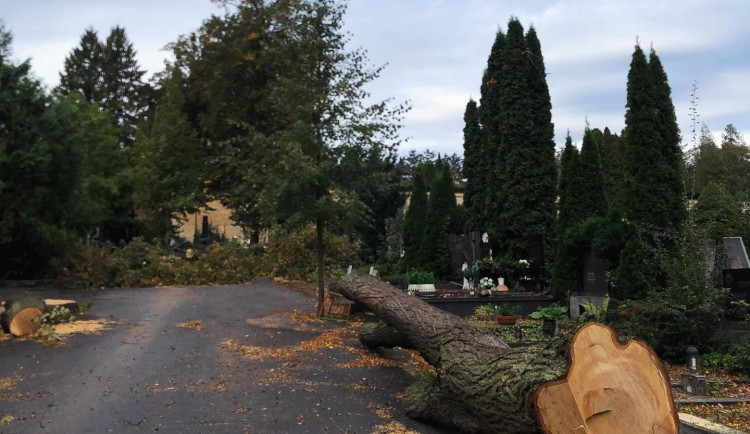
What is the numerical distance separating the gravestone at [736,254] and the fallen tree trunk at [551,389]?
632 cm

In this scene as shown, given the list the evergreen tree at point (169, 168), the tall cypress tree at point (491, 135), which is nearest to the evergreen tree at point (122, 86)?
the evergreen tree at point (169, 168)

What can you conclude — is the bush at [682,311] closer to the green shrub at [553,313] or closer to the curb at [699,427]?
the curb at [699,427]

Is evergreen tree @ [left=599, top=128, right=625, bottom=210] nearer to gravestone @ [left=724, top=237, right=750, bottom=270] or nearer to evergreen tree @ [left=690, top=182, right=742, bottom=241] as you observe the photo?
evergreen tree @ [left=690, top=182, right=742, bottom=241]

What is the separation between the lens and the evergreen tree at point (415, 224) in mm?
23383

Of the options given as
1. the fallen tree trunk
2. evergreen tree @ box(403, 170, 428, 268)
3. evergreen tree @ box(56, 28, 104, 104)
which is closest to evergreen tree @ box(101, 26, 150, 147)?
evergreen tree @ box(56, 28, 104, 104)

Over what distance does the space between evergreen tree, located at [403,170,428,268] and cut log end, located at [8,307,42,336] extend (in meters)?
13.8

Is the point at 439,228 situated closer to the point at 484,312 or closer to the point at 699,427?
the point at 484,312

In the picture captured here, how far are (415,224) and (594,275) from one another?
37.0 feet

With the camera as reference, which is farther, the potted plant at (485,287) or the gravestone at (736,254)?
the potted plant at (485,287)

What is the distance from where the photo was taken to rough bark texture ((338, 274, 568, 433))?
4633 mm

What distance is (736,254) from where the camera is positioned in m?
10.7

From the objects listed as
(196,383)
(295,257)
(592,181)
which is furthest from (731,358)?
(295,257)

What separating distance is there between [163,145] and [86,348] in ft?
77.7

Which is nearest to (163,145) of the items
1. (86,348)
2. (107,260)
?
(107,260)
